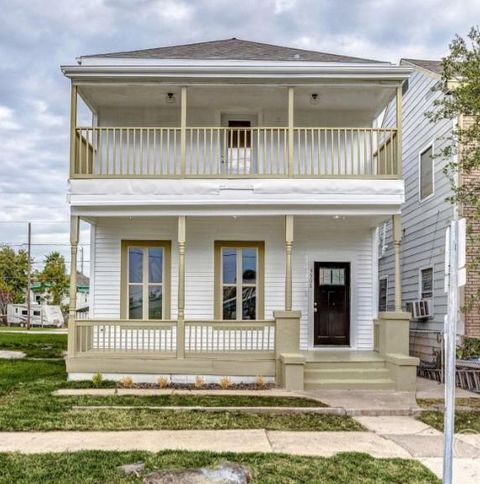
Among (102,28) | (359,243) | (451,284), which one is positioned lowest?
(451,284)

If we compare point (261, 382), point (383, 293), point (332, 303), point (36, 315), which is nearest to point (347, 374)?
point (261, 382)

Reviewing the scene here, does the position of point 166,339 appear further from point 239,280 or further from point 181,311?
point 239,280

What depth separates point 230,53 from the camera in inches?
543

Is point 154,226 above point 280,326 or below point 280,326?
above

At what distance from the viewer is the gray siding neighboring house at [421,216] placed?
12.9 m

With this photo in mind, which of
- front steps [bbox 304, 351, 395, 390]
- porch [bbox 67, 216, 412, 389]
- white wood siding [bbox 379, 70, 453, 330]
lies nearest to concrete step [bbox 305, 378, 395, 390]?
front steps [bbox 304, 351, 395, 390]

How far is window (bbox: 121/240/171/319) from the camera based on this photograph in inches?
511

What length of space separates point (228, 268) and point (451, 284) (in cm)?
906

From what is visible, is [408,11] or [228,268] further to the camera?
[408,11]

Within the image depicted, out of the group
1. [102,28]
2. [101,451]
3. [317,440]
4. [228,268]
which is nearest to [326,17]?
[102,28]

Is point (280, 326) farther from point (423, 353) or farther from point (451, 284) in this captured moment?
point (451, 284)

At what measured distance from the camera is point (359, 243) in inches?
531

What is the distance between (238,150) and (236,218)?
1.50 meters

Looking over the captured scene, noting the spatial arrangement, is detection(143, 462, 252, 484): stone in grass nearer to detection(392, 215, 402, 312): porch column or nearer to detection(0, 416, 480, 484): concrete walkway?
detection(0, 416, 480, 484): concrete walkway
